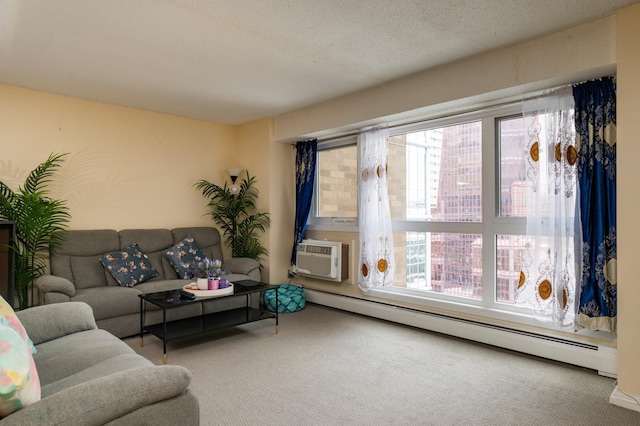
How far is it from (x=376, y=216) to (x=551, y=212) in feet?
5.71

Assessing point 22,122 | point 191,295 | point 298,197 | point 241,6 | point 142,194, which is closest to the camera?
point 241,6

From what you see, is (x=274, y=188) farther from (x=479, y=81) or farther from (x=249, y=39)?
(x=479, y=81)

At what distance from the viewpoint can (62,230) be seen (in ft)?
13.5

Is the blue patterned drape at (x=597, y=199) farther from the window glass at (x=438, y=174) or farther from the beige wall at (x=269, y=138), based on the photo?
the window glass at (x=438, y=174)

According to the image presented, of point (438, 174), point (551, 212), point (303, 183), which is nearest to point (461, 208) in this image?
point (438, 174)

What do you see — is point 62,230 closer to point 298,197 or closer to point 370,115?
point 298,197

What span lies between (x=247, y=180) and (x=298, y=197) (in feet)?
2.72

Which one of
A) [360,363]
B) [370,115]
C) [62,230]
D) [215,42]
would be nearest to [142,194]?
[62,230]

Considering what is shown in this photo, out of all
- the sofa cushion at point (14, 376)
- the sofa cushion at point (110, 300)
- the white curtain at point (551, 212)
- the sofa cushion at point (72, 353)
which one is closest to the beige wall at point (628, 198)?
the white curtain at point (551, 212)

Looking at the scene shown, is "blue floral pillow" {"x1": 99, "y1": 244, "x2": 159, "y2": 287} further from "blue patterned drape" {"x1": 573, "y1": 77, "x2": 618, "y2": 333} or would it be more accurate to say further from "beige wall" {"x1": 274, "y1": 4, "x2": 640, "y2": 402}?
"blue patterned drape" {"x1": 573, "y1": 77, "x2": 618, "y2": 333}

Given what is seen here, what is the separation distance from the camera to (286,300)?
4668 millimetres

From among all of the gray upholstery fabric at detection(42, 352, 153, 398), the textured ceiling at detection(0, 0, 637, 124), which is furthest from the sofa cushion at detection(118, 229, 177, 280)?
the gray upholstery fabric at detection(42, 352, 153, 398)

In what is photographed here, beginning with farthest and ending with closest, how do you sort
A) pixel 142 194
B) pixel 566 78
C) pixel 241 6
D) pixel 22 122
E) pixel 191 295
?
pixel 142 194, pixel 22 122, pixel 191 295, pixel 566 78, pixel 241 6

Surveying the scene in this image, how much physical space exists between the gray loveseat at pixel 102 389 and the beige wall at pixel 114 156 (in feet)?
8.23
